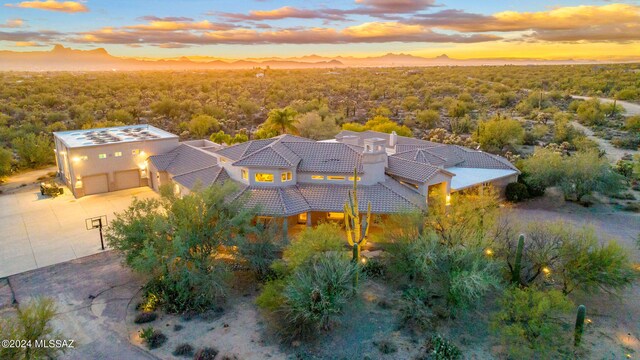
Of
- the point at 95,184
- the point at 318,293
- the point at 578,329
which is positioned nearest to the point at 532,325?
the point at 578,329

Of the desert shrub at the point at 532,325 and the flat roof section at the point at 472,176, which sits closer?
the desert shrub at the point at 532,325

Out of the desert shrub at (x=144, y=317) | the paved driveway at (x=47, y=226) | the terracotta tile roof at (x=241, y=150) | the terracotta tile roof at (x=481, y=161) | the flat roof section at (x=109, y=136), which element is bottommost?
the desert shrub at (x=144, y=317)

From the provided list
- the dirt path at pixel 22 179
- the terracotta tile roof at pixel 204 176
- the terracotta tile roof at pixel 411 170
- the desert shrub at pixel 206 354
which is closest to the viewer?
the desert shrub at pixel 206 354

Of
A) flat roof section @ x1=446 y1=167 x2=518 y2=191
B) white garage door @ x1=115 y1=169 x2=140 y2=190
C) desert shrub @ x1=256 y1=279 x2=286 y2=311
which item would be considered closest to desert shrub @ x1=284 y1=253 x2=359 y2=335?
desert shrub @ x1=256 y1=279 x2=286 y2=311

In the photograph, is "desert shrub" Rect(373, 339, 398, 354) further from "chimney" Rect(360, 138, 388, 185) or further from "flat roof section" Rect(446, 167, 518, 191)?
"flat roof section" Rect(446, 167, 518, 191)

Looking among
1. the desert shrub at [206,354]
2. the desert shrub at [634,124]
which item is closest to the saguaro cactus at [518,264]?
the desert shrub at [206,354]

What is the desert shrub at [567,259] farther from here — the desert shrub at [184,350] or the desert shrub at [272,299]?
the desert shrub at [184,350]

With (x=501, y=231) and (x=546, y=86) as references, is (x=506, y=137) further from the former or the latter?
(x=546, y=86)
